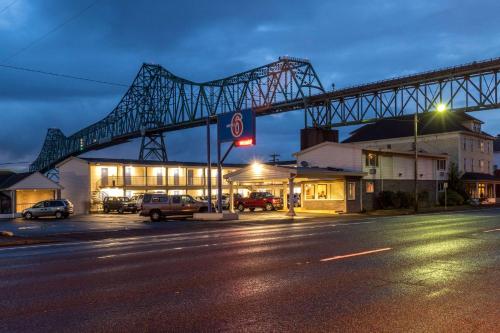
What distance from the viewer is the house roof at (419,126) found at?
214 ft

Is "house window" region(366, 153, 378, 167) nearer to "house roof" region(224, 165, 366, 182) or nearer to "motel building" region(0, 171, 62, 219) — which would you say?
"house roof" region(224, 165, 366, 182)

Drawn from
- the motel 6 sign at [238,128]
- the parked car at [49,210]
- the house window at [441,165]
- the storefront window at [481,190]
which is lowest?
the parked car at [49,210]

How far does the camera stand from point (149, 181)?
60469 millimetres

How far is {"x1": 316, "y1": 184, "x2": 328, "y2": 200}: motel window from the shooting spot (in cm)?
4372

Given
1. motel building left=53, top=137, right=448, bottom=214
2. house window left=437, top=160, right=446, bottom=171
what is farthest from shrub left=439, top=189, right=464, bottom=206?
house window left=437, top=160, right=446, bottom=171

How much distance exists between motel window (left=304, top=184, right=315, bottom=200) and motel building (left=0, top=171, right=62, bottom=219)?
22.2m

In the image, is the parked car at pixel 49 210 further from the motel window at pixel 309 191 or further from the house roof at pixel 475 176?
the house roof at pixel 475 176

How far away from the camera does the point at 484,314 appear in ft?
24.5

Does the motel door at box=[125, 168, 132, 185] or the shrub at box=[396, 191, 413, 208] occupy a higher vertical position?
the motel door at box=[125, 168, 132, 185]

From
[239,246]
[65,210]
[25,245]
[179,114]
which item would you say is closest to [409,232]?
[239,246]

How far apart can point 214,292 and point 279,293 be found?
3.52 feet

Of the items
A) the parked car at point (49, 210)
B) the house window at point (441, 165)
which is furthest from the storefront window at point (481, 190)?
the parked car at point (49, 210)

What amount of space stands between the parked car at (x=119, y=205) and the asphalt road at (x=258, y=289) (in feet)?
110

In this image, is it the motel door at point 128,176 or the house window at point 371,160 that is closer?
the house window at point 371,160
